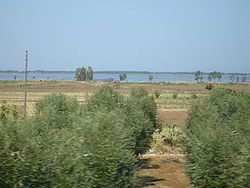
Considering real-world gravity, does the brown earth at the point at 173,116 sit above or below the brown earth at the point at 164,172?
above

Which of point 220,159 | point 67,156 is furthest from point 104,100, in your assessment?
point 67,156

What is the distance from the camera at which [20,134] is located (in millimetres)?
12555

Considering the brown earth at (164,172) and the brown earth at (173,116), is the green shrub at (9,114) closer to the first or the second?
the brown earth at (164,172)

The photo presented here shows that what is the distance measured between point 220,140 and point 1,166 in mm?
8747

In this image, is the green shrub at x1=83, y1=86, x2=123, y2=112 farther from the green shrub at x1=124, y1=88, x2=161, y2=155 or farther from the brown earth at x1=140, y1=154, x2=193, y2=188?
the brown earth at x1=140, y1=154, x2=193, y2=188

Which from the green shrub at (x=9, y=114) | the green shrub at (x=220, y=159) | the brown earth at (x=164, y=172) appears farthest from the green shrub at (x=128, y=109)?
the green shrub at (x=220, y=159)

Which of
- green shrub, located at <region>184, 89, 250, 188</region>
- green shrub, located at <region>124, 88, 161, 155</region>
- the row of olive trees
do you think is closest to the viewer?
the row of olive trees

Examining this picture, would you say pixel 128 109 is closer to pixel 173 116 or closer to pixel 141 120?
pixel 141 120

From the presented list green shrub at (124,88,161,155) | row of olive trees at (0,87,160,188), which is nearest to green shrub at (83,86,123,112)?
green shrub at (124,88,161,155)

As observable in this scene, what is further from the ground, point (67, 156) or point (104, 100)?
point (104, 100)

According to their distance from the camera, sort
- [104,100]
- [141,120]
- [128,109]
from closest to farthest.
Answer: [104,100], [141,120], [128,109]

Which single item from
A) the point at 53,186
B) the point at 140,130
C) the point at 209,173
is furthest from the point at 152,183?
the point at 53,186

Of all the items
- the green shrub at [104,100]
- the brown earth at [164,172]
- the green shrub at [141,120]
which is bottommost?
the brown earth at [164,172]

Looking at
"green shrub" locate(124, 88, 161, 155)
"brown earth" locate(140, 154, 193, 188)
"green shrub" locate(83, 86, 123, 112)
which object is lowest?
"brown earth" locate(140, 154, 193, 188)
